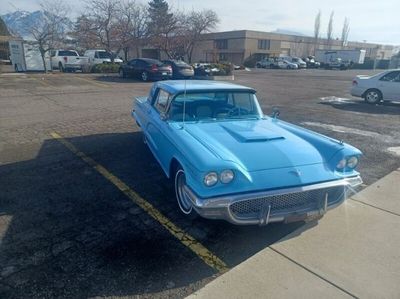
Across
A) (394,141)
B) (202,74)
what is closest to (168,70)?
(202,74)

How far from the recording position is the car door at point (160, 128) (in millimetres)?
4113

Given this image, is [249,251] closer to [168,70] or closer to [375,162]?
[375,162]

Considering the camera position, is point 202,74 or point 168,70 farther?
point 202,74

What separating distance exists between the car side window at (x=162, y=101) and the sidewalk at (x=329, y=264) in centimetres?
254

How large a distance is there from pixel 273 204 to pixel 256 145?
29.3 inches

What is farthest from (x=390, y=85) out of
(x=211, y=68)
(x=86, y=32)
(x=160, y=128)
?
(x=86, y=32)

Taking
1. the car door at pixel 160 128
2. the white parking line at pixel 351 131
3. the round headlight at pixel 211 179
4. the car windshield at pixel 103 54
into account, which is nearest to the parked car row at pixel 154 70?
the car windshield at pixel 103 54

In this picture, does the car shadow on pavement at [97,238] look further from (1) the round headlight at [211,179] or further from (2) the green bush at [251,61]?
(2) the green bush at [251,61]

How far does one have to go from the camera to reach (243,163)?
313 cm

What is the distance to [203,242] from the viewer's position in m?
3.22

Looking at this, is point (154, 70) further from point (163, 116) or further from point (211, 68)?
point (163, 116)

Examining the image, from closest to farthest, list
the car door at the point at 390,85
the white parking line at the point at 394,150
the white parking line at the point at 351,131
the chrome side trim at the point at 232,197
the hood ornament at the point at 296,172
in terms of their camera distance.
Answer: the chrome side trim at the point at 232,197 < the hood ornament at the point at 296,172 < the white parking line at the point at 394,150 < the white parking line at the point at 351,131 < the car door at the point at 390,85

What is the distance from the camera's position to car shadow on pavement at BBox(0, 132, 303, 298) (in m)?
2.60

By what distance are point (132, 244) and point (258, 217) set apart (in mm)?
1330
